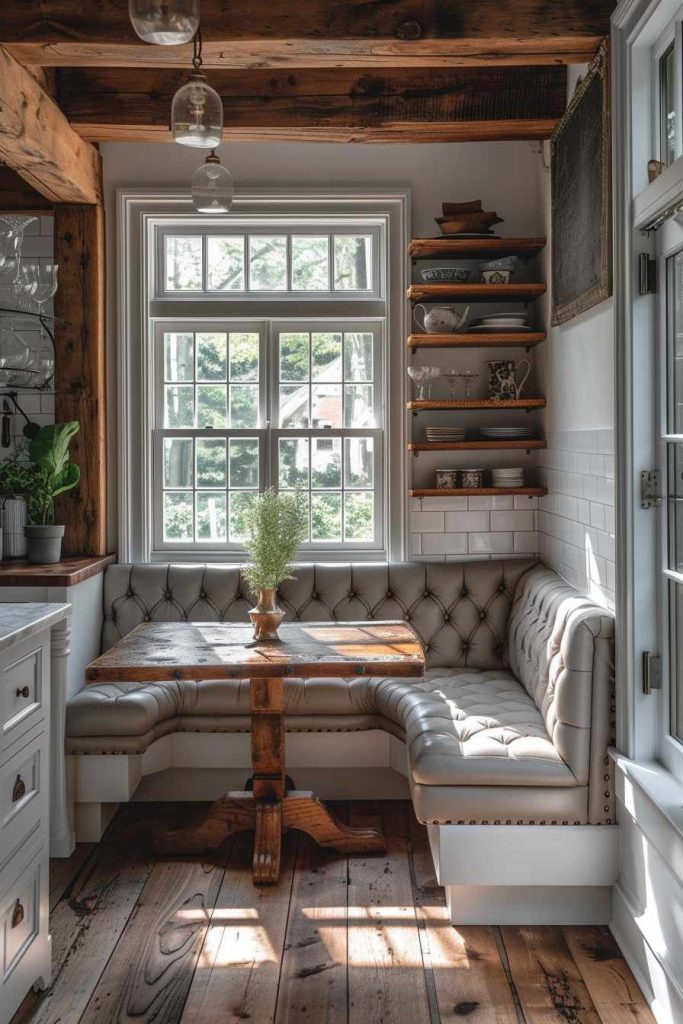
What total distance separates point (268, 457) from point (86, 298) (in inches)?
44.8

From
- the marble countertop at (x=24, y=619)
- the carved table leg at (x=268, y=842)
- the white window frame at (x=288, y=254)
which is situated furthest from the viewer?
the white window frame at (x=288, y=254)

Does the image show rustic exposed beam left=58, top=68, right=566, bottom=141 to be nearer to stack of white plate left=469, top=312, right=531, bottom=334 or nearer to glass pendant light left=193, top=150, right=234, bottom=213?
stack of white plate left=469, top=312, right=531, bottom=334

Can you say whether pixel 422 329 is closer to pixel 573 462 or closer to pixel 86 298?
pixel 573 462

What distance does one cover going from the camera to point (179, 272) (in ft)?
15.2

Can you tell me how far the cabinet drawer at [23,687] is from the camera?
7.50ft

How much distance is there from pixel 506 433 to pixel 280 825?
200 cm

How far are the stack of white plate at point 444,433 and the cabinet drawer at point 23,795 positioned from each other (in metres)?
2.35

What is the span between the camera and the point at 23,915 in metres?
2.42

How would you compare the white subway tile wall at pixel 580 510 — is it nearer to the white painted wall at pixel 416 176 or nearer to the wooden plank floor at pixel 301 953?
the white painted wall at pixel 416 176

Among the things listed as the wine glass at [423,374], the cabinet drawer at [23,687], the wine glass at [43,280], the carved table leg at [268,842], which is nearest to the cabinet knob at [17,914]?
the cabinet drawer at [23,687]

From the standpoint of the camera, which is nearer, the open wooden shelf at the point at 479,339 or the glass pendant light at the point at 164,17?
the glass pendant light at the point at 164,17

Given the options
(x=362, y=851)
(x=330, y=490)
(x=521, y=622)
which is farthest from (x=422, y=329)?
(x=362, y=851)

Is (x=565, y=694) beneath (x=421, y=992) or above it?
above

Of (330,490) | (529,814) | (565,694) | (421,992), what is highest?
(330,490)
